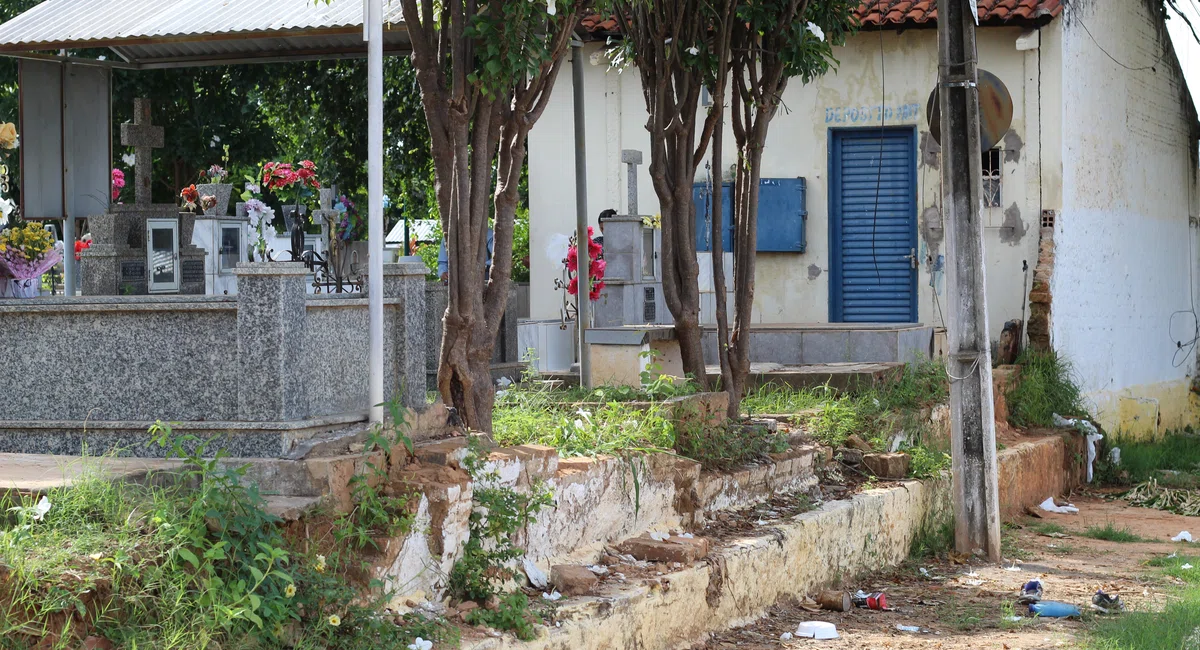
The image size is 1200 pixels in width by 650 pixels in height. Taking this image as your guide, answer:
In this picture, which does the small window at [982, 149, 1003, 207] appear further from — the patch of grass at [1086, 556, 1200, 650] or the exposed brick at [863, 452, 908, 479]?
the patch of grass at [1086, 556, 1200, 650]

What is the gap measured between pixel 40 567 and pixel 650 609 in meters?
3.23

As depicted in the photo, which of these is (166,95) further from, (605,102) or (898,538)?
(898,538)

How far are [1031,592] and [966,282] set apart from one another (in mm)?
2489

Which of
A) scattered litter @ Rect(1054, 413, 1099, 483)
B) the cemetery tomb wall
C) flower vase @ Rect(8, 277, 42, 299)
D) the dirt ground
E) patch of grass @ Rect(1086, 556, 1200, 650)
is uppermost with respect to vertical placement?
flower vase @ Rect(8, 277, 42, 299)

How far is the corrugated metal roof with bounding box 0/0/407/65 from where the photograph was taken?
1000 centimetres

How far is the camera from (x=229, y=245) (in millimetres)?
10672

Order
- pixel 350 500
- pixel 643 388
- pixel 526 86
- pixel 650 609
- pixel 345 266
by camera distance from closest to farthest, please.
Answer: pixel 350 500 → pixel 650 609 → pixel 526 86 → pixel 643 388 → pixel 345 266

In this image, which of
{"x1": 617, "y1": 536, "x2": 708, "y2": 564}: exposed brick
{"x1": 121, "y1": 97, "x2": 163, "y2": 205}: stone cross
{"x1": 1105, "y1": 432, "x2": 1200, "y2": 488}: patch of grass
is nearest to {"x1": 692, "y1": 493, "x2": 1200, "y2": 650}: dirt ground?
{"x1": 617, "y1": 536, "x2": 708, "y2": 564}: exposed brick

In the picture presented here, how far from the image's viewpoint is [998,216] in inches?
586

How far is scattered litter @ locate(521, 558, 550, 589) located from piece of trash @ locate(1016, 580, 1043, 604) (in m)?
3.66

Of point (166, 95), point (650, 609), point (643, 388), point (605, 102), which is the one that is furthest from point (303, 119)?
point (650, 609)

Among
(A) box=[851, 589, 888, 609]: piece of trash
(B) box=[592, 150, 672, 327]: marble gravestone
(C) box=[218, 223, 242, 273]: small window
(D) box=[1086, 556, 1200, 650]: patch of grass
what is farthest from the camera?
(B) box=[592, 150, 672, 327]: marble gravestone

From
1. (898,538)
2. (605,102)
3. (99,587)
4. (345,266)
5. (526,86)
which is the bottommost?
(898,538)

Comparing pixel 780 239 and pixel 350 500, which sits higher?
pixel 780 239
